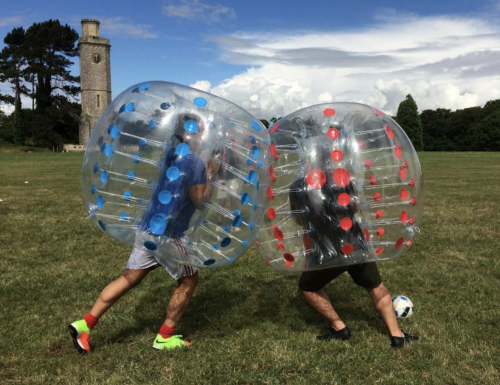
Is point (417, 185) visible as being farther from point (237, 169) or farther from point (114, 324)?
point (114, 324)

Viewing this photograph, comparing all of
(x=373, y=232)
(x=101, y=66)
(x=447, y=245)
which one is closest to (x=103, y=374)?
(x=373, y=232)

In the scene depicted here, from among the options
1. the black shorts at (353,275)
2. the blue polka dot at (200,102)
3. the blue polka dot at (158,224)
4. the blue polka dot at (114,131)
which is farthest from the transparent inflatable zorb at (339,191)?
the blue polka dot at (114,131)

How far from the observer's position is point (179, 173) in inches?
120

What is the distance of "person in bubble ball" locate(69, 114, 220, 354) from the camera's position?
121 inches

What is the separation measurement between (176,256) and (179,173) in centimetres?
59

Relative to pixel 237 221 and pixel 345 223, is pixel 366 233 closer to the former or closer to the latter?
pixel 345 223

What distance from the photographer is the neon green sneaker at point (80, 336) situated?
3.68 meters

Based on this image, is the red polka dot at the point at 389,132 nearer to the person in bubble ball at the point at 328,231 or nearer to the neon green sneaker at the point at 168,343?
the person in bubble ball at the point at 328,231

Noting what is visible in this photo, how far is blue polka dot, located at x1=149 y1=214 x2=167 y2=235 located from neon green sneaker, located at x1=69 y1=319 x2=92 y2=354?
1164 millimetres

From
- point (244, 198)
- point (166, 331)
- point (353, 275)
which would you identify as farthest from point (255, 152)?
point (166, 331)

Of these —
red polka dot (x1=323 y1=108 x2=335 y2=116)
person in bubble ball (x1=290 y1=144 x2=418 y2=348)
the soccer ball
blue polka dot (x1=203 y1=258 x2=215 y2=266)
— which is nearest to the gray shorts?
blue polka dot (x1=203 y1=258 x2=215 y2=266)

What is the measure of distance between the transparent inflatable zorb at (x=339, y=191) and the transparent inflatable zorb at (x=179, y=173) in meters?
0.22

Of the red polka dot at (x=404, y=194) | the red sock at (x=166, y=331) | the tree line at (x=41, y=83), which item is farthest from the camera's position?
the tree line at (x=41, y=83)

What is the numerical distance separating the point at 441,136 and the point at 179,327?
8866cm
